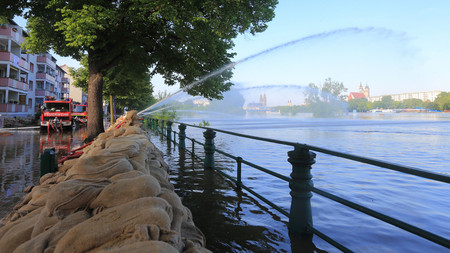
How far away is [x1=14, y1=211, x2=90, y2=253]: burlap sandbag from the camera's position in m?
1.85

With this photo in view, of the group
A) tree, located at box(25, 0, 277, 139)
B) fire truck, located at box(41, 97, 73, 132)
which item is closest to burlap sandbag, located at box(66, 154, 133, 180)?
tree, located at box(25, 0, 277, 139)

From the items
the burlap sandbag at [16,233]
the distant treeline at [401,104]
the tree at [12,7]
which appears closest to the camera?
the burlap sandbag at [16,233]

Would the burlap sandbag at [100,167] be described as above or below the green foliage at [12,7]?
below

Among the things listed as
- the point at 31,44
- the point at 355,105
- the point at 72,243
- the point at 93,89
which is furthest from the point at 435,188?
the point at 355,105

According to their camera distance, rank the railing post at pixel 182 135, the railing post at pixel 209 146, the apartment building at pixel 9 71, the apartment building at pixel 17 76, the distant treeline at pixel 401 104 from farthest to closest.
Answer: the distant treeline at pixel 401 104, the apartment building at pixel 17 76, the apartment building at pixel 9 71, the railing post at pixel 182 135, the railing post at pixel 209 146

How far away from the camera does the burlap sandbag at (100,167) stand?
2838mm

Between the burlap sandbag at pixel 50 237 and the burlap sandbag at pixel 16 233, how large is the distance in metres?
0.19

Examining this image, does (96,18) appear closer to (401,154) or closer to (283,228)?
(283,228)

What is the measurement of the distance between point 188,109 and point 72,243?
62.8 m

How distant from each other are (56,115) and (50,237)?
2521 cm

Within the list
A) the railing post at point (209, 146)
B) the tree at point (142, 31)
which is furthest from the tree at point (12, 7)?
the railing post at point (209, 146)

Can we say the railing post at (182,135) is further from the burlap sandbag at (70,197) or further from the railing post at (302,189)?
the burlap sandbag at (70,197)

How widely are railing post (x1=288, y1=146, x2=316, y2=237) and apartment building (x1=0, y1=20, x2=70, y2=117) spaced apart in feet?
100

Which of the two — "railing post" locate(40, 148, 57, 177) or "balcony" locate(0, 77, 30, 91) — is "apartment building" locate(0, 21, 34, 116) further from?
"railing post" locate(40, 148, 57, 177)
